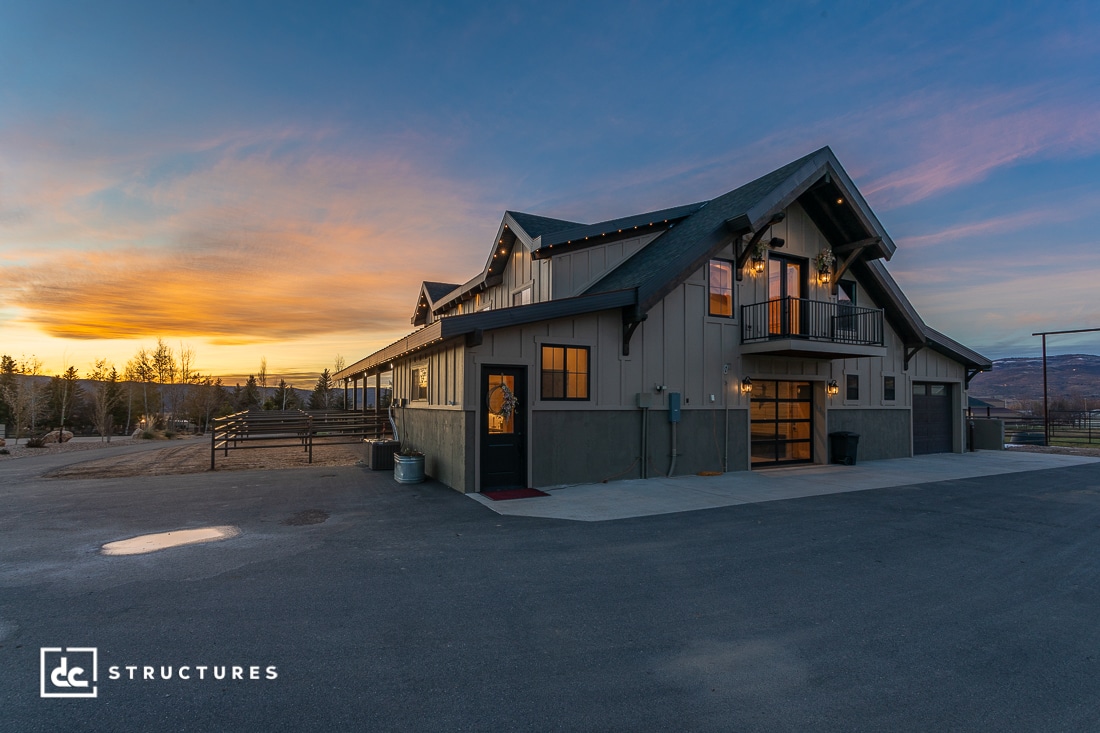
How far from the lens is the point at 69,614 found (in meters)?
4.18

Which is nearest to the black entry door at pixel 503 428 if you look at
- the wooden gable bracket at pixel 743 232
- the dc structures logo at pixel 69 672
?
the wooden gable bracket at pixel 743 232

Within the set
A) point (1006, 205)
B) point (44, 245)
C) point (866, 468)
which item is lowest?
point (866, 468)

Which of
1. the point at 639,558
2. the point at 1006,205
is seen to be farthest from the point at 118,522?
the point at 1006,205

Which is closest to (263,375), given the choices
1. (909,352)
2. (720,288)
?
(720,288)

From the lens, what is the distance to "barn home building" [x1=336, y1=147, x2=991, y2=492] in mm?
10141

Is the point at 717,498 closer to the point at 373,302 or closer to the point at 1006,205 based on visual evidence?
the point at 1006,205

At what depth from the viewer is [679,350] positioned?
12023 millimetres

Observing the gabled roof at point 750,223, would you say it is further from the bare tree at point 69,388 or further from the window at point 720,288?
the bare tree at point 69,388

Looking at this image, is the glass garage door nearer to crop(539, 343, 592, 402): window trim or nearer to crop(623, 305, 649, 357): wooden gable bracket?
crop(623, 305, 649, 357): wooden gable bracket

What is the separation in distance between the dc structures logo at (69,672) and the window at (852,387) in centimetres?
1658

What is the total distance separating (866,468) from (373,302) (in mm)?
23203

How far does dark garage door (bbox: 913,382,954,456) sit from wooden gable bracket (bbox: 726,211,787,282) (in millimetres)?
8750

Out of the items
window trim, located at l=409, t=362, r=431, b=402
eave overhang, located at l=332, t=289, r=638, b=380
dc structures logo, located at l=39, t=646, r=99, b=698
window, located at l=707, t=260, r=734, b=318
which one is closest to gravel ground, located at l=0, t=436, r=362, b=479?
window trim, located at l=409, t=362, r=431, b=402

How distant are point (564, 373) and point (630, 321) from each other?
1.89 m
